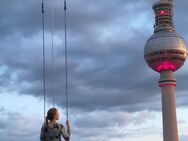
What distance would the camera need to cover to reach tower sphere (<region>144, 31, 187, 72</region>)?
18700cm

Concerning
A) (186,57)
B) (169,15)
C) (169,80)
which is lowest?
(169,80)

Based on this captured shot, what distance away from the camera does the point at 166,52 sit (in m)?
188

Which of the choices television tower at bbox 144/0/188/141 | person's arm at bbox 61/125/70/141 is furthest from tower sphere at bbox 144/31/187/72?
person's arm at bbox 61/125/70/141

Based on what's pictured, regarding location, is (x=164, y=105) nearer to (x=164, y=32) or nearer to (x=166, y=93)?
(x=166, y=93)

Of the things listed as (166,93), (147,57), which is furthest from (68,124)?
(147,57)

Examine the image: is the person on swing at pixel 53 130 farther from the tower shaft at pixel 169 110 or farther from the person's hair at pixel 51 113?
the tower shaft at pixel 169 110

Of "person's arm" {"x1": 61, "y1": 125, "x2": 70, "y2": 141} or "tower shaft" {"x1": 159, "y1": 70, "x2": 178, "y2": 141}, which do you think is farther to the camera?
"tower shaft" {"x1": 159, "y1": 70, "x2": 178, "y2": 141}

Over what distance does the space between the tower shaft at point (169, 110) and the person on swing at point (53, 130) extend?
166 metres

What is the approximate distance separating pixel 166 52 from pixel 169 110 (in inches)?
927

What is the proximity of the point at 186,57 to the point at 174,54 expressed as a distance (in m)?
7.75

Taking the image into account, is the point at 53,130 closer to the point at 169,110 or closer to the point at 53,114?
the point at 53,114

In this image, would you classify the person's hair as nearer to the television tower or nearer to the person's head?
the person's head

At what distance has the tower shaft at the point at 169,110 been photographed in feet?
582

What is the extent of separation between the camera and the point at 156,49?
620ft
